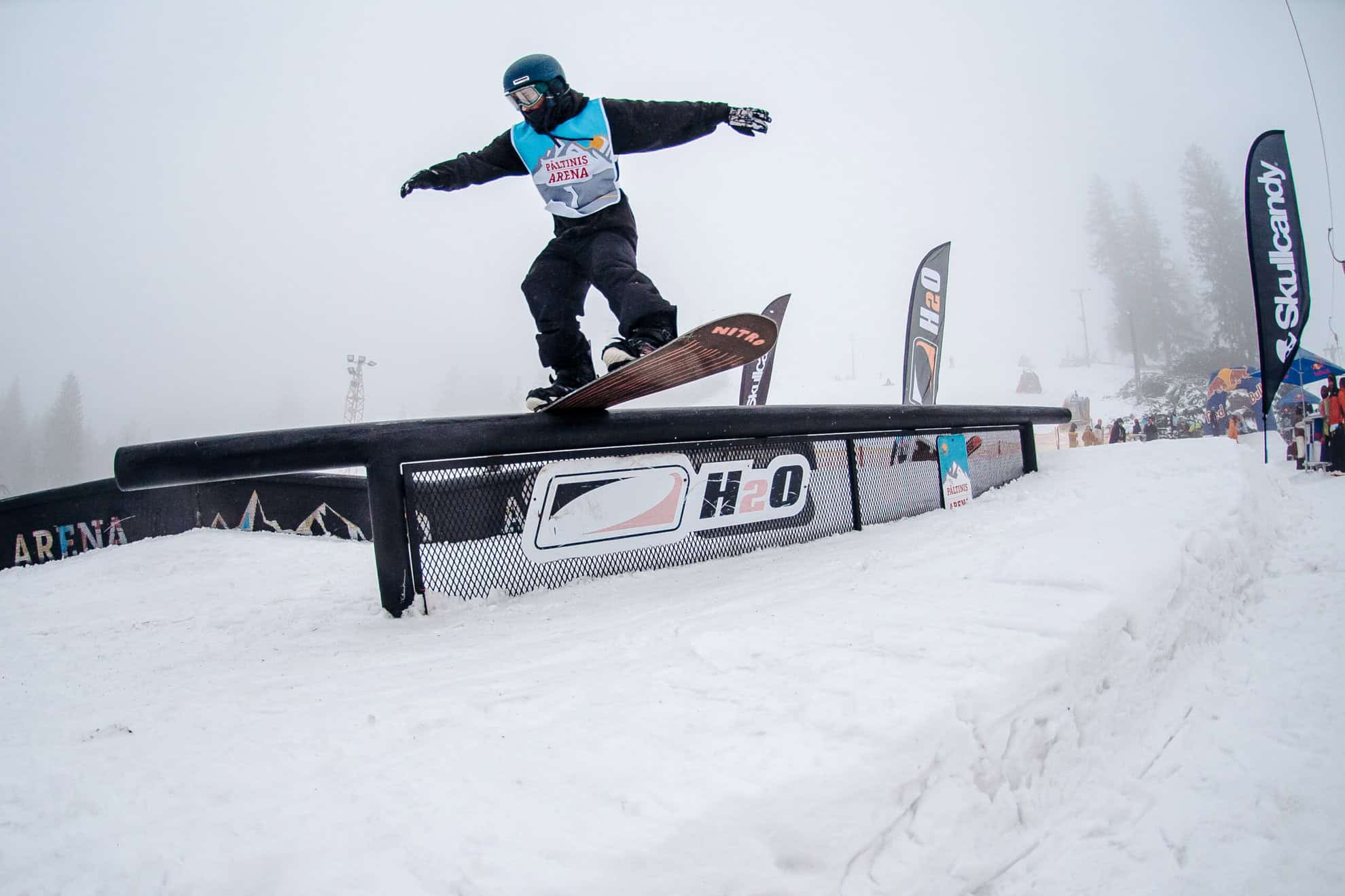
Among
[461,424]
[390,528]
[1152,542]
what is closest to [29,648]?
[390,528]

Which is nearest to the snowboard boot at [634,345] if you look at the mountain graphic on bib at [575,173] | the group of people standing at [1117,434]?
the mountain graphic on bib at [575,173]

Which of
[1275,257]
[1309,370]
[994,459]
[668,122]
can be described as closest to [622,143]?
[668,122]

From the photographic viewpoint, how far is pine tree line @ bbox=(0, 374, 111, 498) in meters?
50.2

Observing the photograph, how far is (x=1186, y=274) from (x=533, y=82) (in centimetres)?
6029

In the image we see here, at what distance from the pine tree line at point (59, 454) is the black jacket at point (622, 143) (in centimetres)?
6375

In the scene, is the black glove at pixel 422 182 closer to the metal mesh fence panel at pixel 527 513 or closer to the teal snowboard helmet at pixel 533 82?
the teal snowboard helmet at pixel 533 82

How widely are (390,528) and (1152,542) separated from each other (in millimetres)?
3093

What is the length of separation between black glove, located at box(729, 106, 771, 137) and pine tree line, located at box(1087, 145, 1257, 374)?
43.1m

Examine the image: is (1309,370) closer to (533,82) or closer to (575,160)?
(575,160)

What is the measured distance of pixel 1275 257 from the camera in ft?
22.8

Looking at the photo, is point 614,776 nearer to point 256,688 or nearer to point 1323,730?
point 256,688

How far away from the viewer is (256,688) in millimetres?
1621

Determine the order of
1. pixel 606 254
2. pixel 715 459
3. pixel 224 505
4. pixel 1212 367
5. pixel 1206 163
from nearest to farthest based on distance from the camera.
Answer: pixel 606 254
pixel 715 459
pixel 224 505
pixel 1212 367
pixel 1206 163

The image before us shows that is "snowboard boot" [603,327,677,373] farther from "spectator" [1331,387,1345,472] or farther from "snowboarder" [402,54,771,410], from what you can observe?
"spectator" [1331,387,1345,472]
